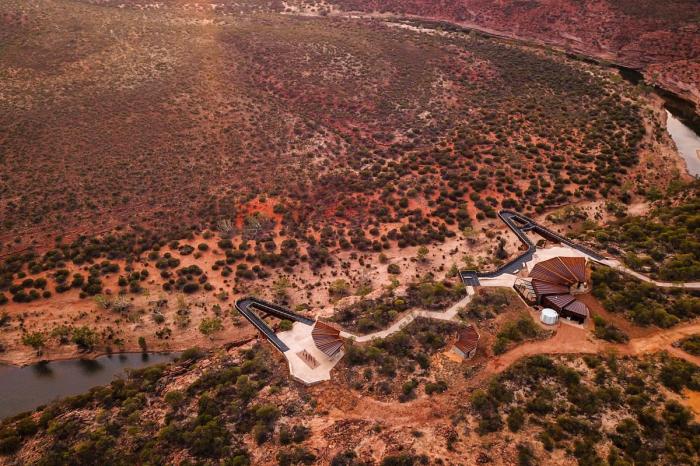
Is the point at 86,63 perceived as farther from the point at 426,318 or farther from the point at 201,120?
the point at 426,318

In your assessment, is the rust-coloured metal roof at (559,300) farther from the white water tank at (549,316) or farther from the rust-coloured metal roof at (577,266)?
the rust-coloured metal roof at (577,266)

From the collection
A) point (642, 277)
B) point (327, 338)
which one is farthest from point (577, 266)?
point (327, 338)

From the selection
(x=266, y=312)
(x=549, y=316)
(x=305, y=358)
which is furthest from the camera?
(x=266, y=312)

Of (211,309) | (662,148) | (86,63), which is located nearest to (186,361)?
(211,309)

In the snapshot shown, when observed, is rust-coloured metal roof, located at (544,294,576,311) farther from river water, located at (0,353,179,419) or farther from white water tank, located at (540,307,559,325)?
river water, located at (0,353,179,419)

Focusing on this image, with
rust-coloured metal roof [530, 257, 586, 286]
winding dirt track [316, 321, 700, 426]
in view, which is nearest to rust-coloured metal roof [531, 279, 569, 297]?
rust-coloured metal roof [530, 257, 586, 286]

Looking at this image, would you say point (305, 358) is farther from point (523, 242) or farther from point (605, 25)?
point (605, 25)
